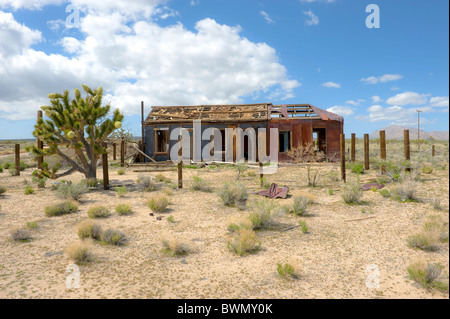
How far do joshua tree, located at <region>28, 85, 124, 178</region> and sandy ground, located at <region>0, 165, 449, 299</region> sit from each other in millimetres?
3494

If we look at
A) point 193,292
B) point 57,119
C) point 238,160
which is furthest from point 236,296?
point 238,160

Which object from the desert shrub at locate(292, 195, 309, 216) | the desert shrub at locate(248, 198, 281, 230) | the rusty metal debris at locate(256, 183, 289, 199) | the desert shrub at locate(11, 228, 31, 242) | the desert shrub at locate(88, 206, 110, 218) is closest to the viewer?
the desert shrub at locate(11, 228, 31, 242)

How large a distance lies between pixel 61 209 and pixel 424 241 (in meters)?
8.65

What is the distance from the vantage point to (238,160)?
778 inches

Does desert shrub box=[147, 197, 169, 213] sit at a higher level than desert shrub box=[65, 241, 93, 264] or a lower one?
higher

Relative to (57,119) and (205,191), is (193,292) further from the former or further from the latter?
(57,119)

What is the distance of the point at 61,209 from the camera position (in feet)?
25.6

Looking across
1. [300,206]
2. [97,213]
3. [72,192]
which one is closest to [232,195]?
[300,206]

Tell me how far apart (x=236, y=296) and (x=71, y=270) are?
2767 mm

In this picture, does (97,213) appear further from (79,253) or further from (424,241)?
(424,241)

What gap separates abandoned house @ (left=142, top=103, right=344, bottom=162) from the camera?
62.0 ft

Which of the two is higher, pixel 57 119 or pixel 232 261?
pixel 57 119

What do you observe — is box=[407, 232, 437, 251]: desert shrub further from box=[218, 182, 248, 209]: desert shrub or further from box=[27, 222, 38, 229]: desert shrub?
box=[27, 222, 38, 229]: desert shrub

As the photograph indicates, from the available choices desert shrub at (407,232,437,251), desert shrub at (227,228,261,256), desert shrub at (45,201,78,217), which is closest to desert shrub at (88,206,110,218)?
desert shrub at (45,201,78,217)
